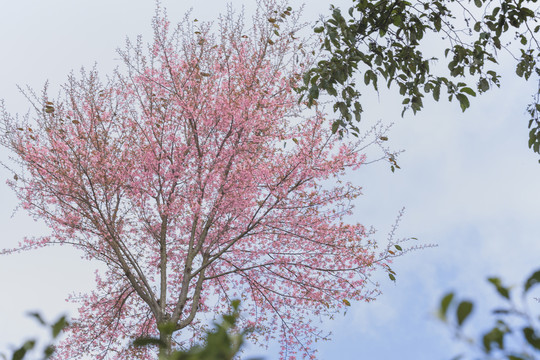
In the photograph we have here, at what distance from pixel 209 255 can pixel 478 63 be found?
7.10m

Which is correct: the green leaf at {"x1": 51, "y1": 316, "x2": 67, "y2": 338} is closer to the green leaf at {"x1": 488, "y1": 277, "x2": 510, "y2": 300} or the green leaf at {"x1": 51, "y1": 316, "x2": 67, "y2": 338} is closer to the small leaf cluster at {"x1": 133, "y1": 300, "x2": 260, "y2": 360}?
the small leaf cluster at {"x1": 133, "y1": 300, "x2": 260, "y2": 360}

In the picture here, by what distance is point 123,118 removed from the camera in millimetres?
11438

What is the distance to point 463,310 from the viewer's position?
112 cm

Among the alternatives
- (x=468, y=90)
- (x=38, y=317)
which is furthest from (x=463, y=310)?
(x=468, y=90)

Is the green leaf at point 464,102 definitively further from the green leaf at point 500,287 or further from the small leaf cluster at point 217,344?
the small leaf cluster at point 217,344

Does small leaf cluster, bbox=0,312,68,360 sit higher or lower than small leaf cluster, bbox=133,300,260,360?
higher

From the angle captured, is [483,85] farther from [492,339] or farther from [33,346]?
[33,346]

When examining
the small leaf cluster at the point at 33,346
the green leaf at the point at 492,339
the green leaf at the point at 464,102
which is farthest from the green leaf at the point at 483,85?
the small leaf cluster at the point at 33,346

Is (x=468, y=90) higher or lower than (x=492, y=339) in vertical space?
higher

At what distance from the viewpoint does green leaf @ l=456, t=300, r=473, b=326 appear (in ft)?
3.64

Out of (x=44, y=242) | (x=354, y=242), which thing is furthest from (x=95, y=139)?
(x=354, y=242)

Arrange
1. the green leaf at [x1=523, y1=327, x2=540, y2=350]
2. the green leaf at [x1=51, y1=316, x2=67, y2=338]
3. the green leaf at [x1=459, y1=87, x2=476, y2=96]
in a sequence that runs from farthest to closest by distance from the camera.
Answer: the green leaf at [x1=459, y1=87, x2=476, y2=96] → the green leaf at [x1=51, y1=316, x2=67, y2=338] → the green leaf at [x1=523, y1=327, x2=540, y2=350]

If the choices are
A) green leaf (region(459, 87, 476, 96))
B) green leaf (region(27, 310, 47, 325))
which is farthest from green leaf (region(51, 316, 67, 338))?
green leaf (region(459, 87, 476, 96))

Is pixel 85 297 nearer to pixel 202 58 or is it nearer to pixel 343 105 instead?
pixel 202 58
